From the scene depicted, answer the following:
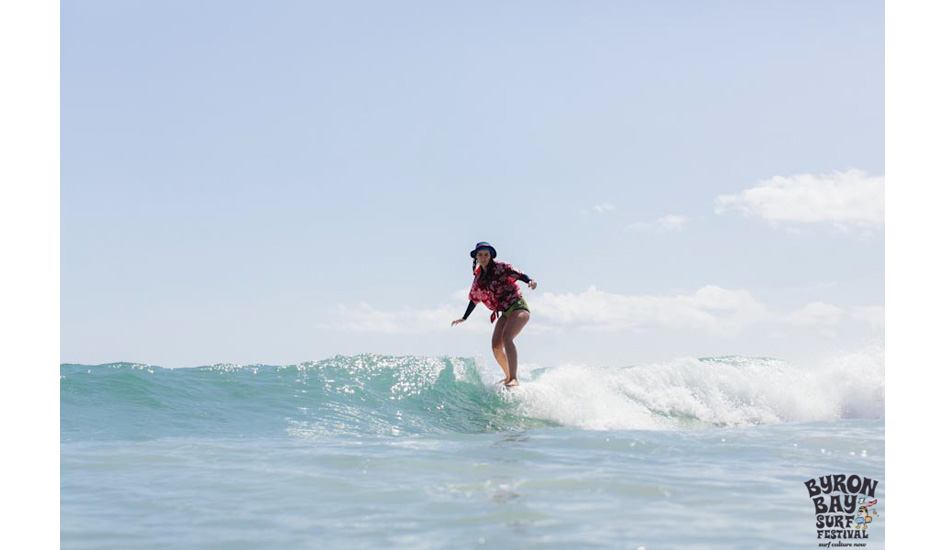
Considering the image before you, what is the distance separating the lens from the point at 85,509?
5.21 metres

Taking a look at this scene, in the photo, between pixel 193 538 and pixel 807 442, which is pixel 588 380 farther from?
pixel 193 538

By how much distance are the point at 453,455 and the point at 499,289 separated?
4.75 m

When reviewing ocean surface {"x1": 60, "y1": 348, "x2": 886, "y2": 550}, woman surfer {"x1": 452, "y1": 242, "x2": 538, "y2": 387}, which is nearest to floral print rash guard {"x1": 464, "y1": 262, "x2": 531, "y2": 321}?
woman surfer {"x1": 452, "y1": 242, "x2": 538, "y2": 387}

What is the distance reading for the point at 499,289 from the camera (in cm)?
1164

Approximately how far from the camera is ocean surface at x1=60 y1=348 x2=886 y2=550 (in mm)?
4656

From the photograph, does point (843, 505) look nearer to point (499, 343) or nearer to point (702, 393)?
point (499, 343)

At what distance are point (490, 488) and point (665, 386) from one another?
894 cm

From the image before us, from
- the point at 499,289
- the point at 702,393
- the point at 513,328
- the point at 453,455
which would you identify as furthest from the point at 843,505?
the point at 702,393

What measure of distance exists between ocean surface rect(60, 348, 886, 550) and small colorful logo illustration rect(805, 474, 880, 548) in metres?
0.06

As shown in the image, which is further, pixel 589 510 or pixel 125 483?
pixel 125 483
